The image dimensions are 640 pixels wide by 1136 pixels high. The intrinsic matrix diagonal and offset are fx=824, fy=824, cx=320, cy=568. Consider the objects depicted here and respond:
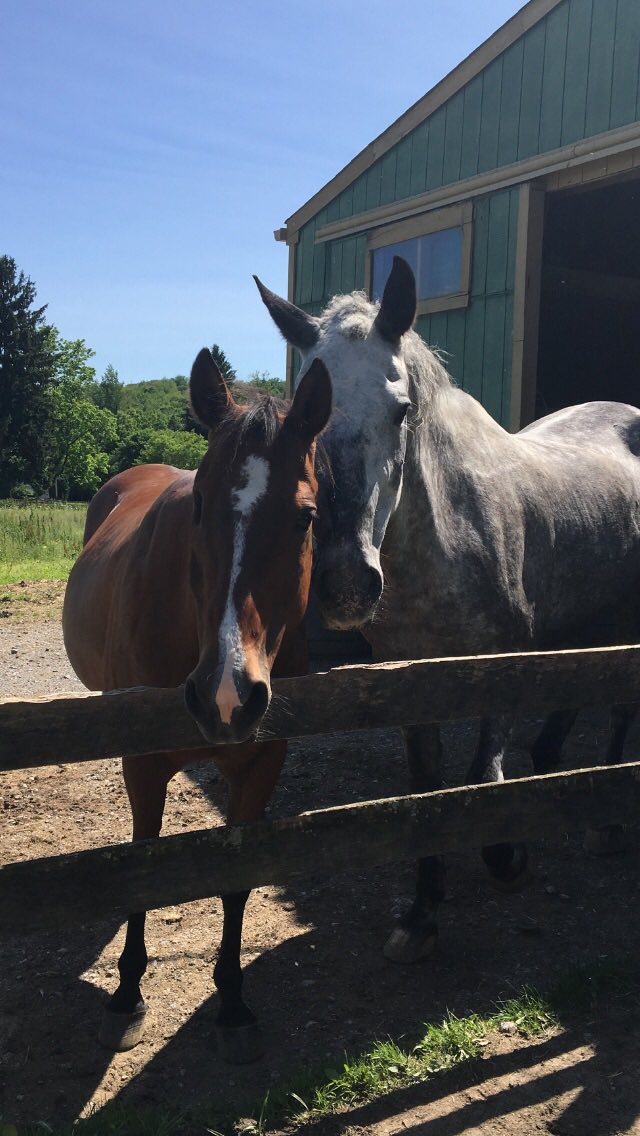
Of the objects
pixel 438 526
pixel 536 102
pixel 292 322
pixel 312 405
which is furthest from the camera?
pixel 536 102

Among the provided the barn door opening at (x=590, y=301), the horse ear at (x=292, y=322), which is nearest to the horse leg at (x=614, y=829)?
the horse ear at (x=292, y=322)

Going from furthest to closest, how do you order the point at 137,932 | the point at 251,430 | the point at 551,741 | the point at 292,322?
the point at 551,741, the point at 292,322, the point at 137,932, the point at 251,430

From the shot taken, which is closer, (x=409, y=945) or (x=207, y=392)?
(x=207, y=392)

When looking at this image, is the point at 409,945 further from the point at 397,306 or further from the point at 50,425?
the point at 50,425

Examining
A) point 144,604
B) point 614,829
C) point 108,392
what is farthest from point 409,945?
point 108,392

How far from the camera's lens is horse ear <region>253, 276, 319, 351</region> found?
110 inches

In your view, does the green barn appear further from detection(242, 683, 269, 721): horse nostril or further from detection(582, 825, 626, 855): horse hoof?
detection(242, 683, 269, 721): horse nostril

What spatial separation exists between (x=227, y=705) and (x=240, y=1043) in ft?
4.33

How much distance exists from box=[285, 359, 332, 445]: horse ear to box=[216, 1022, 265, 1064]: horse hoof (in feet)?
5.79

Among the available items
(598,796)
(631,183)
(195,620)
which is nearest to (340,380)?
(195,620)

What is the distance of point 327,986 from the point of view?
2840 mm

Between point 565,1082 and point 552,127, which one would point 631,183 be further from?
point 565,1082

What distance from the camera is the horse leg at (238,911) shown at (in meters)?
2.50

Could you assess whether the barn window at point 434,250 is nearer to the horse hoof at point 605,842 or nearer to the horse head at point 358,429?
the horse head at point 358,429
